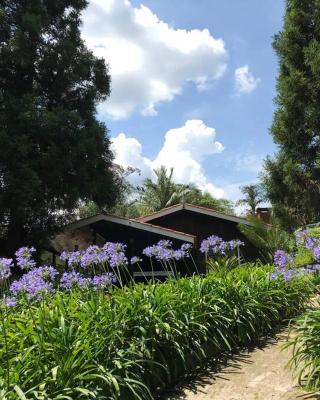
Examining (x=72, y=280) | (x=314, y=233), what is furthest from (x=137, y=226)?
(x=72, y=280)

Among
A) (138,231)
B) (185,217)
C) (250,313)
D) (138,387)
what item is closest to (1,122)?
(138,231)

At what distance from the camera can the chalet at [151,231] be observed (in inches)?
689

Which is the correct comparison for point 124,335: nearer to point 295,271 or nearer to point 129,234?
point 295,271

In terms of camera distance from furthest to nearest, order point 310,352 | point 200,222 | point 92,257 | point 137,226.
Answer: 1. point 200,222
2. point 137,226
3. point 92,257
4. point 310,352

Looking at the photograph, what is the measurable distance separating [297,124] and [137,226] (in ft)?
21.9

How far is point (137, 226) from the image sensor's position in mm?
16672

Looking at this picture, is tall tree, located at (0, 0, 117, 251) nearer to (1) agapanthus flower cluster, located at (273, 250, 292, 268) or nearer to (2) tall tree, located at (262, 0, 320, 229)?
(2) tall tree, located at (262, 0, 320, 229)

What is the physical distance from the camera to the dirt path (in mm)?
4621

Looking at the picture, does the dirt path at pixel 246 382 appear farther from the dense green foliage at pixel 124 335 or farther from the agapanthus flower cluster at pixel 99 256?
the agapanthus flower cluster at pixel 99 256

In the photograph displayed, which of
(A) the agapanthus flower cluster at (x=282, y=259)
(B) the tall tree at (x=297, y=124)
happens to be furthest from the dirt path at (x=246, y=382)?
(B) the tall tree at (x=297, y=124)

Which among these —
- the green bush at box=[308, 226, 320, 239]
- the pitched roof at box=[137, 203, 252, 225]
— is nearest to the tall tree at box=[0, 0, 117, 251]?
the pitched roof at box=[137, 203, 252, 225]

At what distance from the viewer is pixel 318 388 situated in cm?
436

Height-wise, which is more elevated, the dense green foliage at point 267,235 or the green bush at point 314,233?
the dense green foliage at point 267,235

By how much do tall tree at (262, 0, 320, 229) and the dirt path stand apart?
368 inches
